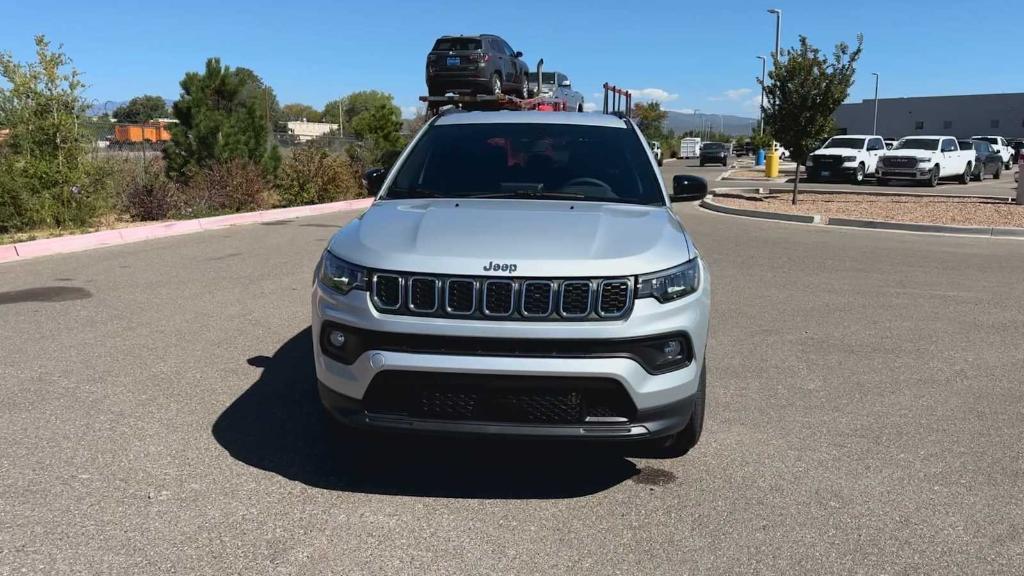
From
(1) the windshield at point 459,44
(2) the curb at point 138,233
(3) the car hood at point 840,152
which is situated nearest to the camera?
(2) the curb at point 138,233

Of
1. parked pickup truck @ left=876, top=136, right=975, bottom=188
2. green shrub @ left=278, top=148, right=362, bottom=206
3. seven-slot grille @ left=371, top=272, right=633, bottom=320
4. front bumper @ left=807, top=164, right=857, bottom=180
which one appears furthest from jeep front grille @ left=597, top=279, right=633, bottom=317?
front bumper @ left=807, top=164, right=857, bottom=180

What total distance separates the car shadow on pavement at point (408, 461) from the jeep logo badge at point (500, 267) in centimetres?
72

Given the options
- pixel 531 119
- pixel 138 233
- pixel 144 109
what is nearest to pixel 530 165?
pixel 531 119

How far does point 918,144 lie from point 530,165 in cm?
2696

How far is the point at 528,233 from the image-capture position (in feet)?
11.6

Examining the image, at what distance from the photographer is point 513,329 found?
316 cm

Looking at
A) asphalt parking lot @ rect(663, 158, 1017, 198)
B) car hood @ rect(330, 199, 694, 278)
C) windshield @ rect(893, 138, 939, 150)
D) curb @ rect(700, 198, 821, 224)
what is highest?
windshield @ rect(893, 138, 939, 150)

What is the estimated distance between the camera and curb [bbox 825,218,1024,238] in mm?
14286

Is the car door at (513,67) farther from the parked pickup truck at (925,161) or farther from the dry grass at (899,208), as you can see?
the parked pickup truck at (925,161)

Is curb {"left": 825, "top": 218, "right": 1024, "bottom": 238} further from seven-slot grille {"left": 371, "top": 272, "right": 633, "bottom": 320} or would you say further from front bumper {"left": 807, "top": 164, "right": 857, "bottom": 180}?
seven-slot grille {"left": 371, "top": 272, "right": 633, "bottom": 320}

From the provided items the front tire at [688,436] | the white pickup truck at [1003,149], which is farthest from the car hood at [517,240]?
the white pickup truck at [1003,149]

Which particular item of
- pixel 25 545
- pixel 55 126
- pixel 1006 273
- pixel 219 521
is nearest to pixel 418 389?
pixel 219 521

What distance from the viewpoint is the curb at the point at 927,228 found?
14286 mm

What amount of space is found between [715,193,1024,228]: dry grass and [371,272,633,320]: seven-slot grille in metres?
14.5
